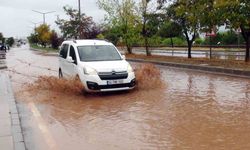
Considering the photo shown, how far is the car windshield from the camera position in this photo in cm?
1425

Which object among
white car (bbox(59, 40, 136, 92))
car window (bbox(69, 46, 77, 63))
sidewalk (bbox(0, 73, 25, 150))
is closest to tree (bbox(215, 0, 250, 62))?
white car (bbox(59, 40, 136, 92))

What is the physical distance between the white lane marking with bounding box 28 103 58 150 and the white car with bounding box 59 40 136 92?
6.75 ft

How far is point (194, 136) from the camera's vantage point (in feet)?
25.5

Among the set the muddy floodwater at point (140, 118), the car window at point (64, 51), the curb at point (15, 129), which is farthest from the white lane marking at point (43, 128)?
Result: the car window at point (64, 51)

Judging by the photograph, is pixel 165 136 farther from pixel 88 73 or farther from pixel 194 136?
pixel 88 73

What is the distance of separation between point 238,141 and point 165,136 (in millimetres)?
1271

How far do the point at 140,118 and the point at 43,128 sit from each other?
211 cm

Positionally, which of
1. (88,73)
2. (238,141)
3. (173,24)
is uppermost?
(173,24)

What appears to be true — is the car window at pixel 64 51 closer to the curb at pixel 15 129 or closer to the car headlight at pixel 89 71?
the car headlight at pixel 89 71

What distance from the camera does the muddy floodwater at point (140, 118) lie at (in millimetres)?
7457

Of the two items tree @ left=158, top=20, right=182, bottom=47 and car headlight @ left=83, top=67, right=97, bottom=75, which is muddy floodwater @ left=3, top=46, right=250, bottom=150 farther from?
tree @ left=158, top=20, right=182, bottom=47

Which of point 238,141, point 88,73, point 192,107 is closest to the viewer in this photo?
point 238,141

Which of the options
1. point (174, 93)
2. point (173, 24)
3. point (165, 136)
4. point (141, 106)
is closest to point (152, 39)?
point (173, 24)

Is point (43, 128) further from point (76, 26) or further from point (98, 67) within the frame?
point (76, 26)
